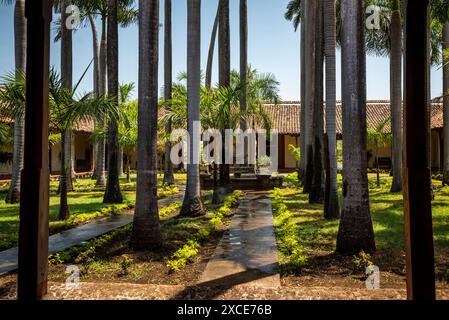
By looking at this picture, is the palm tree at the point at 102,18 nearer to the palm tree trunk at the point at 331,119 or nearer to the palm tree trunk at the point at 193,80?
the palm tree trunk at the point at 193,80

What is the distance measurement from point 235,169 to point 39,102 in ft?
54.5

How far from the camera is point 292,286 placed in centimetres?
504

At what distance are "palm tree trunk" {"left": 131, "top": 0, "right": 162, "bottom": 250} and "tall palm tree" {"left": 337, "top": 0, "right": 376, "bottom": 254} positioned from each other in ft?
10.3

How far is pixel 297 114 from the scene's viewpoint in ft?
116

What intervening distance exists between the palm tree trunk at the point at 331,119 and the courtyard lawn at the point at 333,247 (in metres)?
0.50

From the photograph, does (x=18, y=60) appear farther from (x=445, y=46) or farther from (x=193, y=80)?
(x=445, y=46)

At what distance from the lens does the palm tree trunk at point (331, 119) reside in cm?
964

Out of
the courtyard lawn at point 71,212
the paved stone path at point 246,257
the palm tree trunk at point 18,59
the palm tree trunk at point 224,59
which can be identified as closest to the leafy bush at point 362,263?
the paved stone path at point 246,257

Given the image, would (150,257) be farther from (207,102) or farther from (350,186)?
(207,102)

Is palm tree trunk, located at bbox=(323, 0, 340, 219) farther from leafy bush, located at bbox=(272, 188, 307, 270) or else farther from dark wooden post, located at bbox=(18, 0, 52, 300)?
dark wooden post, located at bbox=(18, 0, 52, 300)

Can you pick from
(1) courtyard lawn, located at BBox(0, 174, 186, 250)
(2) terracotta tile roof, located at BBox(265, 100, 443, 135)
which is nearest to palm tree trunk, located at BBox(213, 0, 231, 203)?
(1) courtyard lawn, located at BBox(0, 174, 186, 250)

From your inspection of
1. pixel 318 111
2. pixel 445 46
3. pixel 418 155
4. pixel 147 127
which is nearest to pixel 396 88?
pixel 445 46

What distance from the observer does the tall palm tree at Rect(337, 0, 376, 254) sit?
21.2 ft

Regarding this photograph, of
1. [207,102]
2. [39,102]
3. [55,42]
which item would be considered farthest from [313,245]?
[55,42]
